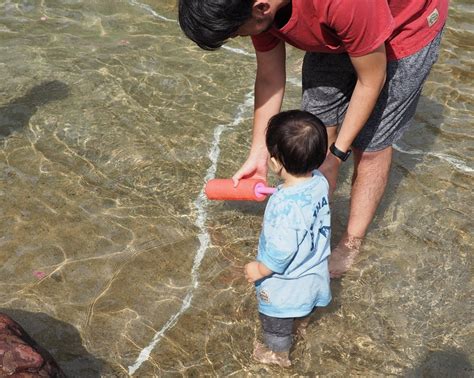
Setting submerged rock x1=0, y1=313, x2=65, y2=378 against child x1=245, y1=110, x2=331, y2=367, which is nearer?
submerged rock x1=0, y1=313, x2=65, y2=378

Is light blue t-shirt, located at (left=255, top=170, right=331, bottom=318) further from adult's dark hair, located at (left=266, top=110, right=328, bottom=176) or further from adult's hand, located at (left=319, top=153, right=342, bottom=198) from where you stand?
adult's hand, located at (left=319, top=153, right=342, bottom=198)

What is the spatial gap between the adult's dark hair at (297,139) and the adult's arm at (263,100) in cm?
75

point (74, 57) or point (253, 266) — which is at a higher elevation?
point (253, 266)

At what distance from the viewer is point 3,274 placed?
3.91 metres

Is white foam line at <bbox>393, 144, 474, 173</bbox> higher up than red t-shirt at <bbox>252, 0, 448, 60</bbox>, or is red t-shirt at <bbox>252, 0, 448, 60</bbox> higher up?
red t-shirt at <bbox>252, 0, 448, 60</bbox>

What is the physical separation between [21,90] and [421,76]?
3.69m

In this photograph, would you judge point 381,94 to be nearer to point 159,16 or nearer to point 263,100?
point 263,100

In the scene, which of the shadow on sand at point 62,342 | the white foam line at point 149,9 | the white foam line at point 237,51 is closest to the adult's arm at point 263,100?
the shadow on sand at point 62,342

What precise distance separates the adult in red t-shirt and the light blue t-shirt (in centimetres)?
47

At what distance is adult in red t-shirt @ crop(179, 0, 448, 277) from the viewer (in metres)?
2.66

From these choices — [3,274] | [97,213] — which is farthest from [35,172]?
[3,274]

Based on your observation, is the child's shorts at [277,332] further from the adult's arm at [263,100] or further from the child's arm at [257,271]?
the adult's arm at [263,100]

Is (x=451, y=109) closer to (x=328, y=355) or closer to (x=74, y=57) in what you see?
(x=328, y=355)

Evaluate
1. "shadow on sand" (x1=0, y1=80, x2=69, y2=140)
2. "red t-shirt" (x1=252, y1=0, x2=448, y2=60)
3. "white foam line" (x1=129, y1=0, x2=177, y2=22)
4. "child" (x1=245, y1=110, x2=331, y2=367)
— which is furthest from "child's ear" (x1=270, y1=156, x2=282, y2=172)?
"white foam line" (x1=129, y1=0, x2=177, y2=22)
